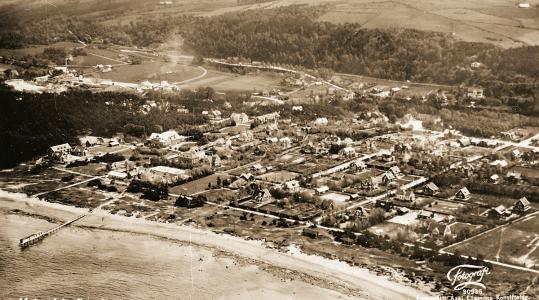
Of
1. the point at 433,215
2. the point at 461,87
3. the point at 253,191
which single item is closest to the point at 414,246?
the point at 433,215

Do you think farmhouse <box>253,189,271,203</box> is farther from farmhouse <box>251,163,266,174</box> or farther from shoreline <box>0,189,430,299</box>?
shoreline <box>0,189,430,299</box>

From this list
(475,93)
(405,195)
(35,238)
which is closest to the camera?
(35,238)

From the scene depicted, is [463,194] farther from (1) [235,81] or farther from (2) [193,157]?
(1) [235,81]

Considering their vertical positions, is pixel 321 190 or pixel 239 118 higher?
pixel 239 118

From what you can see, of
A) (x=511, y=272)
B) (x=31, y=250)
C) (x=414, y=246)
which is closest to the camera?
(x=511, y=272)

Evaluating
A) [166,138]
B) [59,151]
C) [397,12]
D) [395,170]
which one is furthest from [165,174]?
[397,12]

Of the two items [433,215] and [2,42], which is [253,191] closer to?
[433,215]
